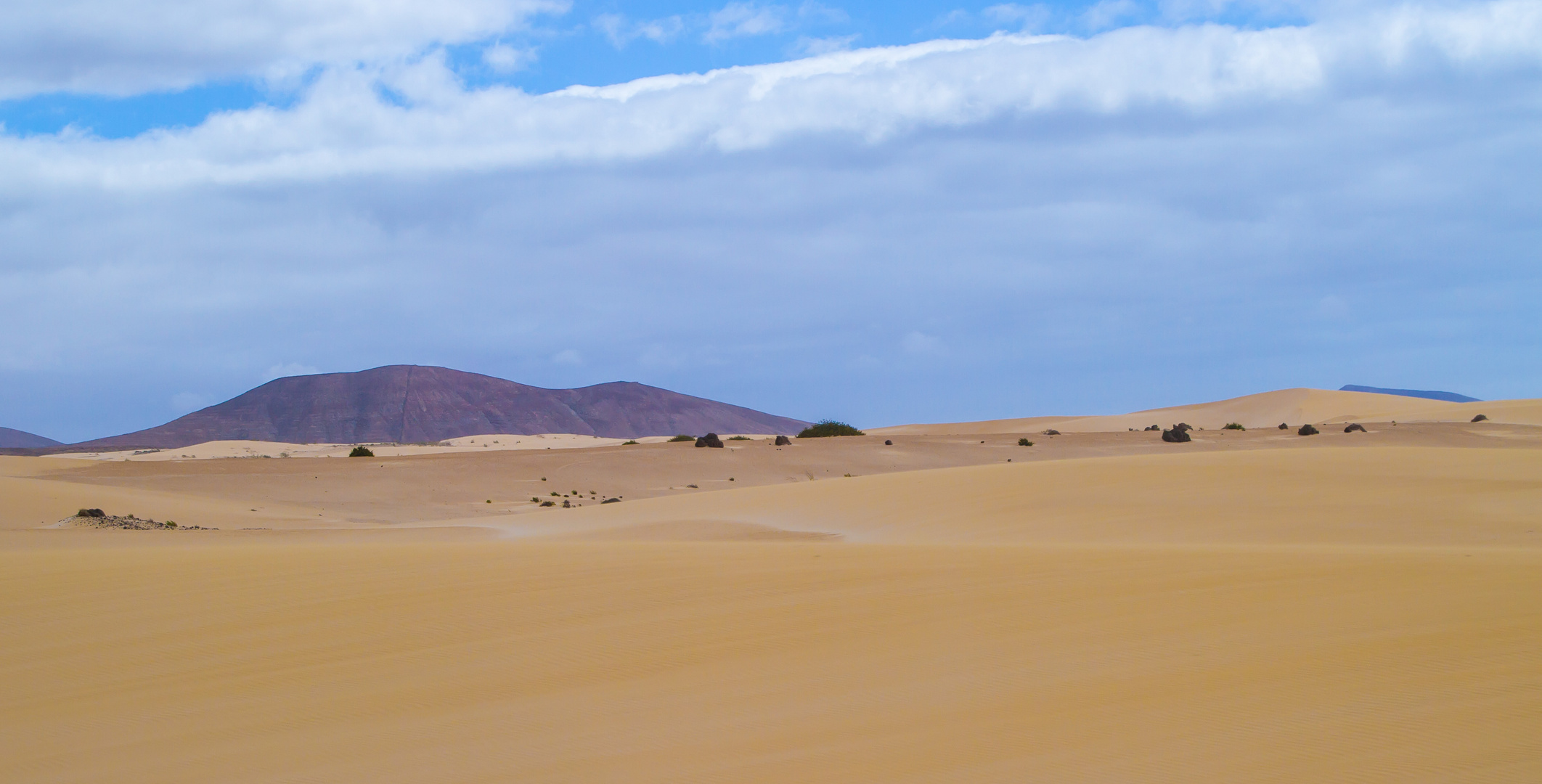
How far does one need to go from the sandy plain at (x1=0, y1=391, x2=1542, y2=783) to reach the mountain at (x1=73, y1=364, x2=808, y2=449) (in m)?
83.0

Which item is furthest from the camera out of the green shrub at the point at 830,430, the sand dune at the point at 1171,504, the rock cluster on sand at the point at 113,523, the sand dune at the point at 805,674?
the green shrub at the point at 830,430

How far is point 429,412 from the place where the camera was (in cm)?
9956

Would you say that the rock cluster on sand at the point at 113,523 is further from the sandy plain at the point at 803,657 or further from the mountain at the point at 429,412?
the mountain at the point at 429,412

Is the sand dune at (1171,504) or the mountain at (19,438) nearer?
the sand dune at (1171,504)

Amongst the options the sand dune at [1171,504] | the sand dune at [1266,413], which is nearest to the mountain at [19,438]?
the sand dune at [1266,413]

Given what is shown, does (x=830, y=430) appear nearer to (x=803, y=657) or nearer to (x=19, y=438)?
(x=803, y=657)

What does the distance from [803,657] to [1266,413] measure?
72374 millimetres

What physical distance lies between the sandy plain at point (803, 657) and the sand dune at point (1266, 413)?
162 feet

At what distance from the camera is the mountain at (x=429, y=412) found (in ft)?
309

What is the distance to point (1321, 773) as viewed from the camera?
3.93 metres

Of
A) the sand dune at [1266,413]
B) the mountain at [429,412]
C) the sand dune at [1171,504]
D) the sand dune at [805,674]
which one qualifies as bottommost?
the sand dune at [805,674]

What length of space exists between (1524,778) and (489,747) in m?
Result: 3.91

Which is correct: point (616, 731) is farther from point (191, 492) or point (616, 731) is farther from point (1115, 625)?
point (191, 492)

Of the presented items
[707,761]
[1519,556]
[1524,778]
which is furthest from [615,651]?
[1519,556]
